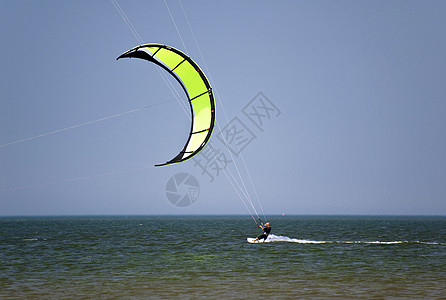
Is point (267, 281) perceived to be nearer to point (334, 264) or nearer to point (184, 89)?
point (334, 264)

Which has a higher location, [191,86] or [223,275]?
[191,86]

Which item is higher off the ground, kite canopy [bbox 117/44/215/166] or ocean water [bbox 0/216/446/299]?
kite canopy [bbox 117/44/215/166]

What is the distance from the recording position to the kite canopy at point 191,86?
1149 cm

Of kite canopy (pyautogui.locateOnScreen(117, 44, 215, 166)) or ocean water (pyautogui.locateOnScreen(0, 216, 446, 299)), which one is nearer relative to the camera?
ocean water (pyautogui.locateOnScreen(0, 216, 446, 299))

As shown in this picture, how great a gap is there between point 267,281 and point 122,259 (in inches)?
304

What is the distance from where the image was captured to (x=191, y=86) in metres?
12.8

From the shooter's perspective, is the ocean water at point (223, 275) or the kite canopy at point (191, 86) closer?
the ocean water at point (223, 275)

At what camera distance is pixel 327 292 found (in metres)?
10.5

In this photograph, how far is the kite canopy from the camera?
11492 millimetres

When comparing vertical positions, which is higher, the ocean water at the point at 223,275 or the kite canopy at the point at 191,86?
the kite canopy at the point at 191,86

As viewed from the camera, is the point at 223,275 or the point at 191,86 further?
the point at 223,275

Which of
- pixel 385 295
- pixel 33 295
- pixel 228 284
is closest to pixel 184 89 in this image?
pixel 228 284

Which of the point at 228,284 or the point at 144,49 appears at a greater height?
the point at 144,49

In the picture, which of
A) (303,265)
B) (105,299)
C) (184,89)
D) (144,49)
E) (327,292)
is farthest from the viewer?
(303,265)
